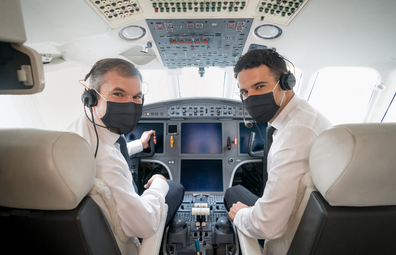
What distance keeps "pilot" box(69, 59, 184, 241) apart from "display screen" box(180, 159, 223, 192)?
1.13 metres

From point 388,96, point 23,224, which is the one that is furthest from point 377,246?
point 388,96

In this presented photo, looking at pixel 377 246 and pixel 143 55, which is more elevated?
pixel 143 55

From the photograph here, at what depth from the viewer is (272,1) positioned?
1.39m

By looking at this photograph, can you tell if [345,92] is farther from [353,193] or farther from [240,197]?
[353,193]

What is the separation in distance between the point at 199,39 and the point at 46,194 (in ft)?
5.77

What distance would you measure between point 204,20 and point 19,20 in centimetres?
139

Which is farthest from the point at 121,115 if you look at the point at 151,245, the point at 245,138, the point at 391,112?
the point at 391,112

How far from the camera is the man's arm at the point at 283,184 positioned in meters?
0.88

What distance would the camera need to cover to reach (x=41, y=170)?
60cm

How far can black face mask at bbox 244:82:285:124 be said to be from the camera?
3.88ft

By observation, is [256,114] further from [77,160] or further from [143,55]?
[143,55]

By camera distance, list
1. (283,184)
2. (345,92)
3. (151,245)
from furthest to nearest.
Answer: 1. (345,92)
2. (151,245)
3. (283,184)

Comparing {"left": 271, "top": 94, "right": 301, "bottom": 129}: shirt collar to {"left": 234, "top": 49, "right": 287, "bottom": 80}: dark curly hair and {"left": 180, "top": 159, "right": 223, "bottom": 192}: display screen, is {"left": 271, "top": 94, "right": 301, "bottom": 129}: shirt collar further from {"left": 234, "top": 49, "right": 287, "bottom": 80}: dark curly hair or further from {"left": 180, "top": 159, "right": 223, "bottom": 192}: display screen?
{"left": 180, "top": 159, "right": 223, "bottom": 192}: display screen

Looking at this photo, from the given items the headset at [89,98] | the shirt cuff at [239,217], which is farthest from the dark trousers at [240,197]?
the headset at [89,98]
